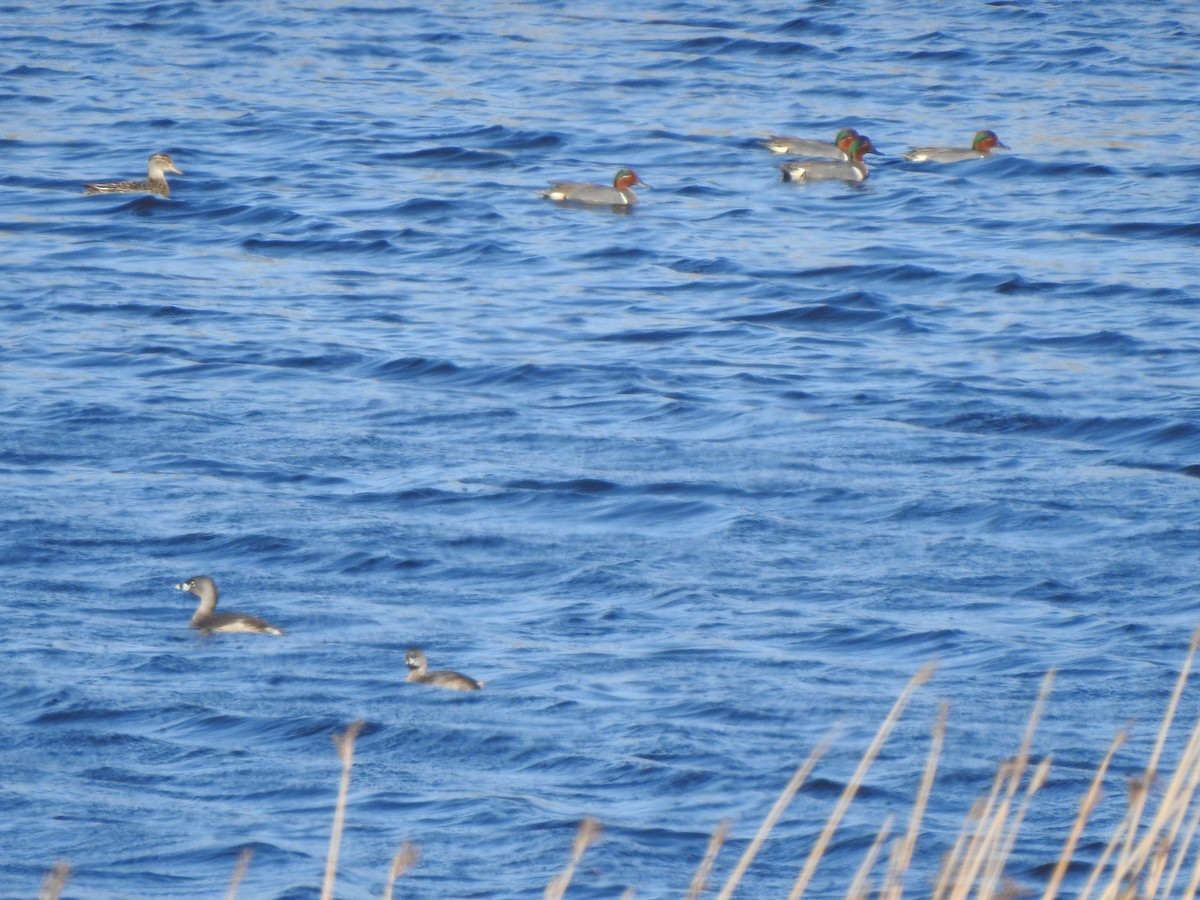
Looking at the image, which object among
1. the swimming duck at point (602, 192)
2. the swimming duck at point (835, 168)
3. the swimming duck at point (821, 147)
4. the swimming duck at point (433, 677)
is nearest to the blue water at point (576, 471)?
the swimming duck at point (433, 677)

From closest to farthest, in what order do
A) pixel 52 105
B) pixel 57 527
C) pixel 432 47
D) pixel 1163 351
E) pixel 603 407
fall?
1. pixel 57 527
2. pixel 603 407
3. pixel 1163 351
4. pixel 52 105
5. pixel 432 47

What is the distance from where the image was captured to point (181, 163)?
79.4 feet

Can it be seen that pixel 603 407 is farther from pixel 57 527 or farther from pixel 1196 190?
pixel 1196 190

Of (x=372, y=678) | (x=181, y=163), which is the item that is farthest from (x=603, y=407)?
(x=181, y=163)

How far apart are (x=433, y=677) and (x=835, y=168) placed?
14108 millimetres

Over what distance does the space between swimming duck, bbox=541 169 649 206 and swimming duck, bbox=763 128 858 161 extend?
2.08 m

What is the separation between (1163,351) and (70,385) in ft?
26.1

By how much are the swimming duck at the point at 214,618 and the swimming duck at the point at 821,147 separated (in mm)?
13087

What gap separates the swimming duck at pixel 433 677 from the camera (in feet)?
32.4

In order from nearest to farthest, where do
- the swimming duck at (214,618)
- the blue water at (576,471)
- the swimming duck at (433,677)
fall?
1. the blue water at (576,471)
2. the swimming duck at (433,677)
3. the swimming duck at (214,618)

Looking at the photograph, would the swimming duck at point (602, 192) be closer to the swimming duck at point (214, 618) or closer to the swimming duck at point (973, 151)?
the swimming duck at point (973, 151)

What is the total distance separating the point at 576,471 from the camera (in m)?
13.6

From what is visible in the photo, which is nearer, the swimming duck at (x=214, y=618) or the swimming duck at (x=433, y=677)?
the swimming duck at (x=433, y=677)

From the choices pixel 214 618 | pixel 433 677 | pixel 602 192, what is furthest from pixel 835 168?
pixel 433 677
